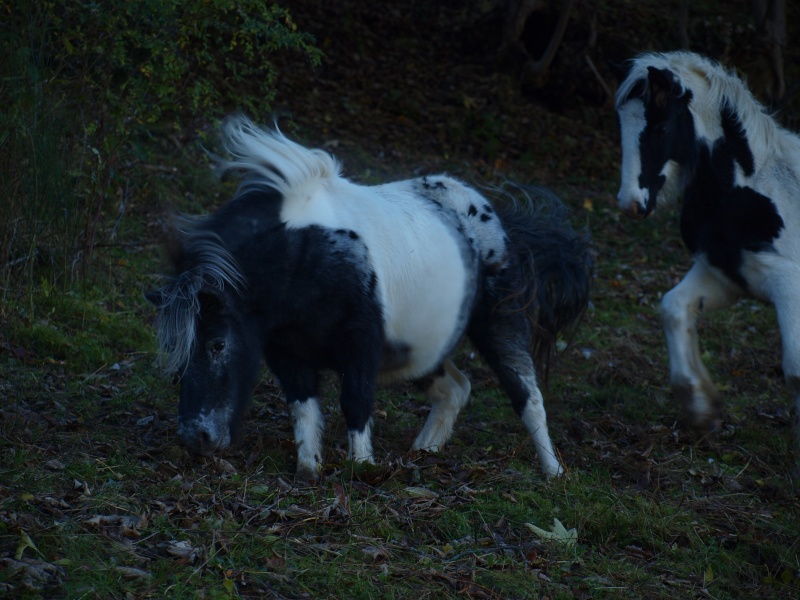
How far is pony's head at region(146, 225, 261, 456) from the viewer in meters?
4.59

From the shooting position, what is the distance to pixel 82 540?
365 cm

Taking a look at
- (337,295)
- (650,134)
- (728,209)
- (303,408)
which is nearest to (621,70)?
(650,134)

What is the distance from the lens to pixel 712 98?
19.6 feet

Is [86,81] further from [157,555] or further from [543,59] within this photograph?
[543,59]

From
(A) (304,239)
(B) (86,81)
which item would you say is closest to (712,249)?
(A) (304,239)

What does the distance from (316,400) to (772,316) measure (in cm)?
553

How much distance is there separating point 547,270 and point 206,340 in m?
2.24

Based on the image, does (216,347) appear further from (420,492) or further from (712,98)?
(712,98)

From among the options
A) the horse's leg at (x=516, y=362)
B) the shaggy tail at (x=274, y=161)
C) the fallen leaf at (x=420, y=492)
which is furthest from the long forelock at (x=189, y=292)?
the horse's leg at (x=516, y=362)

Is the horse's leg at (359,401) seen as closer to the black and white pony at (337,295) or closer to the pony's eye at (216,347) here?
the black and white pony at (337,295)

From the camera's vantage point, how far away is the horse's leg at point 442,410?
5.72 m

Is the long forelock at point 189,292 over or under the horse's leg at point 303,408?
over

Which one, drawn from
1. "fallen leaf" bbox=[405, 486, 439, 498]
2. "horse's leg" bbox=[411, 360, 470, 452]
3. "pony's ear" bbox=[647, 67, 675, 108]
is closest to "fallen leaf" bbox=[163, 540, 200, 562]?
"fallen leaf" bbox=[405, 486, 439, 498]

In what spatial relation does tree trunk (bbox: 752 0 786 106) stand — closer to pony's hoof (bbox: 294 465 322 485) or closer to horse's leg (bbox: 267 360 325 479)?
horse's leg (bbox: 267 360 325 479)
